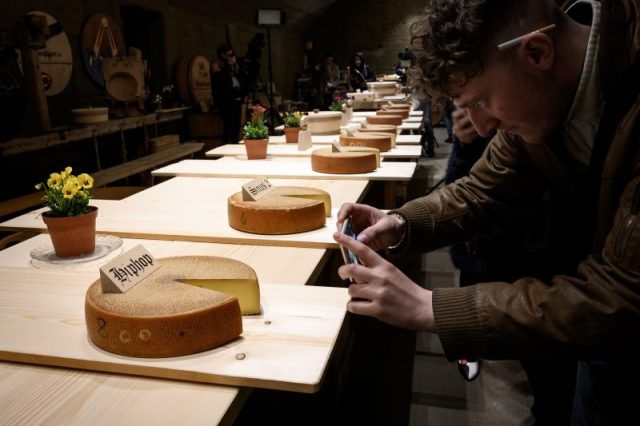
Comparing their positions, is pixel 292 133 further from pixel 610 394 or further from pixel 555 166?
pixel 610 394

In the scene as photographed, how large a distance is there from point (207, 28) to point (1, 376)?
34.3ft

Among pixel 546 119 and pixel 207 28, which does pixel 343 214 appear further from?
pixel 207 28

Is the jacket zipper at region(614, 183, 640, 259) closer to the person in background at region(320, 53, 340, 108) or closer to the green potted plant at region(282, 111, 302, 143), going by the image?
the green potted plant at region(282, 111, 302, 143)

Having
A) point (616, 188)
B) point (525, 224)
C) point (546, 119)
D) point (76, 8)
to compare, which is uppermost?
point (76, 8)

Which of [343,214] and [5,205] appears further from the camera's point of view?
[5,205]

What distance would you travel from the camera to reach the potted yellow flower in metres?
1.54

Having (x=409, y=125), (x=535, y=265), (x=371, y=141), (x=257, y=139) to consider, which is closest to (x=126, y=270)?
(x=535, y=265)

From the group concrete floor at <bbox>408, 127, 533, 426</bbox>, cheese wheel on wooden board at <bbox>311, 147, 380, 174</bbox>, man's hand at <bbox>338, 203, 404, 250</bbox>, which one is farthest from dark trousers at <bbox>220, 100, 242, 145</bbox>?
man's hand at <bbox>338, 203, 404, 250</bbox>

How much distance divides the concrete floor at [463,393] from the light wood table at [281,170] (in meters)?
0.97

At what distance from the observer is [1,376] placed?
3.26 ft

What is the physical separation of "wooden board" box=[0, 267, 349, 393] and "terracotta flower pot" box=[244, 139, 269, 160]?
212 cm

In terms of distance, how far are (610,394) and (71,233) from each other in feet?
4.93

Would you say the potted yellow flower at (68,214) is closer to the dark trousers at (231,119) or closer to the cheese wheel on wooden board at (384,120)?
the cheese wheel on wooden board at (384,120)

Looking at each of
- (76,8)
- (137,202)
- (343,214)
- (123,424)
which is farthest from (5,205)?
(123,424)
